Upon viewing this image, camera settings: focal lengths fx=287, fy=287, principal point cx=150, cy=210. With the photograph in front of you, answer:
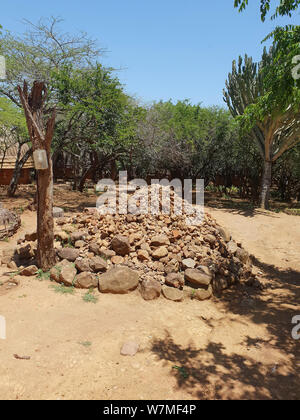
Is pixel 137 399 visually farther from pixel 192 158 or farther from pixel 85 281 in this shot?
pixel 192 158

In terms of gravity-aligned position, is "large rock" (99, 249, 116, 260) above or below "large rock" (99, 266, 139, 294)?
above

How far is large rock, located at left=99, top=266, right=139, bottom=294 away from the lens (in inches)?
201

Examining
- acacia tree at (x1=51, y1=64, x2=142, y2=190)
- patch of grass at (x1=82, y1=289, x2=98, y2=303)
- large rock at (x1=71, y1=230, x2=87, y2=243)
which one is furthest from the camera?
acacia tree at (x1=51, y1=64, x2=142, y2=190)

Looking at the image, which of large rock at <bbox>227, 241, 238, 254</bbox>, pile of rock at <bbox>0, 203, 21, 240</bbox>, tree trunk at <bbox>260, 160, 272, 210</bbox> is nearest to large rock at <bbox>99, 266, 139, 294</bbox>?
large rock at <bbox>227, 241, 238, 254</bbox>

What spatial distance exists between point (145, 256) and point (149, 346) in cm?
214

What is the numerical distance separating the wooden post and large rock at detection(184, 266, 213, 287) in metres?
2.68

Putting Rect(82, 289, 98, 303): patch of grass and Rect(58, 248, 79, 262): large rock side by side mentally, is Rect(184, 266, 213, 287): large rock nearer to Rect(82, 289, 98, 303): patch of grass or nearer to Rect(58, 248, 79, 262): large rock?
Rect(82, 289, 98, 303): patch of grass

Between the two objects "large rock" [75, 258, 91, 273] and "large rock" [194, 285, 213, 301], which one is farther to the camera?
"large rock" [75, 258, 91, 273]

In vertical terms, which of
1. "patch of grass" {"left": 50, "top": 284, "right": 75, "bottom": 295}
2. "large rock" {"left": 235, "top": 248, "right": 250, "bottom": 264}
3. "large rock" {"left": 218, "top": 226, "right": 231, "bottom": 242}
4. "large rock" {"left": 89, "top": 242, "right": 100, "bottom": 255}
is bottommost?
"patch of grass" {"left": 50, "top": 284, "right": 75, "bottom": 295}

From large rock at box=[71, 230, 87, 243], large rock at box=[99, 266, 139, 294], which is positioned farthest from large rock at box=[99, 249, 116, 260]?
large rock at box=[71, 230, 87, 243]

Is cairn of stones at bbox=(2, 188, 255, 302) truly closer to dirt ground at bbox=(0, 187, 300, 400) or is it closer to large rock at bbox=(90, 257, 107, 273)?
large rock at bbox=(90, 257, 107, 273)

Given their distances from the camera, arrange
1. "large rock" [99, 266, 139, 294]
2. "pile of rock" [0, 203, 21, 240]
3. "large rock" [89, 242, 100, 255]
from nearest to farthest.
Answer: "large rock" [99, 266, 139, 294] → "large rock" [89, 242, 100, 255] → "pile of rock" [0, 203, 21, 240]

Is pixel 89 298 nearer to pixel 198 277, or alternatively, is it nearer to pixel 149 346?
pixel 149 346

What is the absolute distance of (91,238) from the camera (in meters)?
6.27
